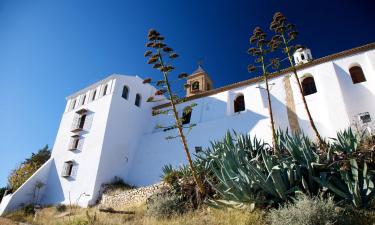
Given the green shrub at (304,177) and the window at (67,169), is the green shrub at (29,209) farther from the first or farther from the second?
the green shrub at (304,177)

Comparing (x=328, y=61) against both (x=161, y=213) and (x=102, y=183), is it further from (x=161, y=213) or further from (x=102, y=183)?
(x=102, y=183)

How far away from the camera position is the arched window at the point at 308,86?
49.4 ft

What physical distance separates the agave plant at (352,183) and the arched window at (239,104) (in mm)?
11882

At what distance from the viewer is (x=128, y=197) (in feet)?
38.8

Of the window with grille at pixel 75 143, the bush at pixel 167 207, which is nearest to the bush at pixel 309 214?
the bush at pixel 167 207

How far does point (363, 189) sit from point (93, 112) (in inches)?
646

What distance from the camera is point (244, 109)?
17141mm

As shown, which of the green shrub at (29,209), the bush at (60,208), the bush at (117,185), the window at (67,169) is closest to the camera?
the green shrub at (29,209)

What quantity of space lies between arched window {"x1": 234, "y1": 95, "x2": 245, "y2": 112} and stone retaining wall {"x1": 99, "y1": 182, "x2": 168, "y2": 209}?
8.96 m

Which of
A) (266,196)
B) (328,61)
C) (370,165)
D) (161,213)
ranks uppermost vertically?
(328,61)

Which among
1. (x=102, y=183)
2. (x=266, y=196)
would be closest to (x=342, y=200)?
(x=266, y=196)

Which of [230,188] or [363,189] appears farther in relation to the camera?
[230,188]

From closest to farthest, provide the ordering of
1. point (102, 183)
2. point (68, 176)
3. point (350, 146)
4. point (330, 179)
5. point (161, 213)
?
point (330, 179) → point (350, 146) → point (161, 213) → point (102, 183) → point (68, 176)

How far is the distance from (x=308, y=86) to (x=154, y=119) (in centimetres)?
1139
